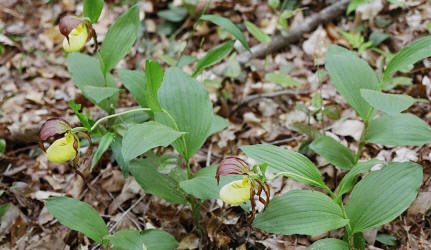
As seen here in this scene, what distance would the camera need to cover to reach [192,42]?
129 inches

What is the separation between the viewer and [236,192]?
4.34ft

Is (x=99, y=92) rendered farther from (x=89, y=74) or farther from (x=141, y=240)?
(x=141, y=240)

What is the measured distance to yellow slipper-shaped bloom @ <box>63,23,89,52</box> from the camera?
69.6 inches

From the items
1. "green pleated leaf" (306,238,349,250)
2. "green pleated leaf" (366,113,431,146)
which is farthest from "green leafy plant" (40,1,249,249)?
"green pleated leaf" (366,113,431,146)

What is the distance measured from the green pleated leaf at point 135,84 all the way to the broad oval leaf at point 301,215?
93 centimetres

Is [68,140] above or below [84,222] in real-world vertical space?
above

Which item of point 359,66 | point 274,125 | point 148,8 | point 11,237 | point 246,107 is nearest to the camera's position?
point 359,66

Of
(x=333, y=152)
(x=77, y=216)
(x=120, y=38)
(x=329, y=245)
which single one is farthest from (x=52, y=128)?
(x=333, y=152)

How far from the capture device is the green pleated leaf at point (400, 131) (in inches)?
67.0

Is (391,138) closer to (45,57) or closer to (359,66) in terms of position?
(359,66)

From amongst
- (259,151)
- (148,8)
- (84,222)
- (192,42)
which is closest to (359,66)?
(259,151)

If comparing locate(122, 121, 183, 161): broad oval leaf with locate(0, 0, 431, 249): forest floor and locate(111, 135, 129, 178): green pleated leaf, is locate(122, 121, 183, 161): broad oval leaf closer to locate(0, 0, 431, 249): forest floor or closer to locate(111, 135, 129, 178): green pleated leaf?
locate(111, 135, 129, 178): green pleated leaf

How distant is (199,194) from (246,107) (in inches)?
47.0

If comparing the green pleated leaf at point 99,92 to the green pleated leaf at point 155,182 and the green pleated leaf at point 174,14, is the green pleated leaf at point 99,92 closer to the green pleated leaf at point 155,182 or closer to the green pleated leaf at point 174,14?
the green pleated leaf at point 155,182
